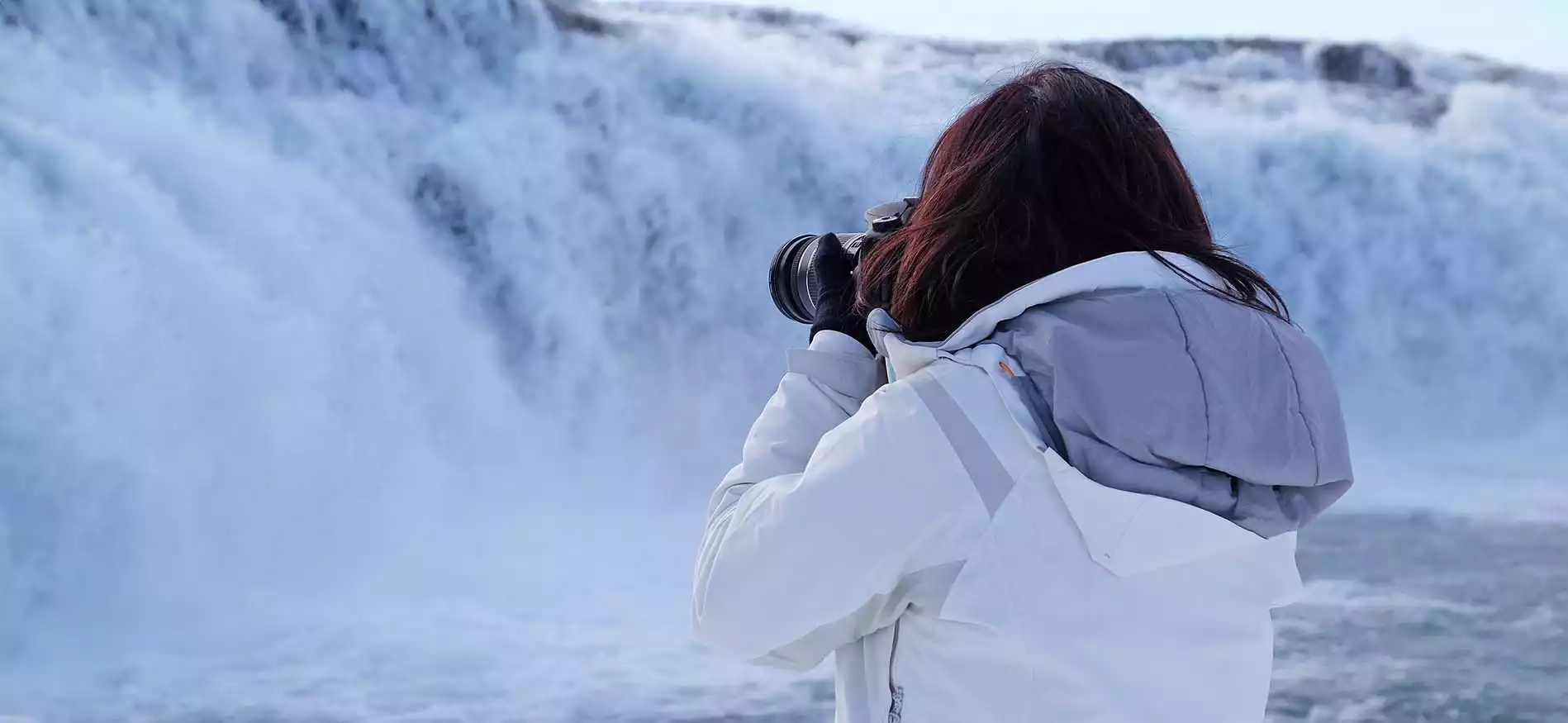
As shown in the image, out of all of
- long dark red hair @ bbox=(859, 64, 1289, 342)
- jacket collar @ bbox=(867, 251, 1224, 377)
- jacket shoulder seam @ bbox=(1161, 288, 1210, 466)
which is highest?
long dark red hair @ bbox=(859, 64, 1289, 342)

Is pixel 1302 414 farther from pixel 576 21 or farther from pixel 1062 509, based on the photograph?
pixel 576 21

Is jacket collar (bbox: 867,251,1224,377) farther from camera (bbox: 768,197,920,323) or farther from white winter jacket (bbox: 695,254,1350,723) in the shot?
camera (bbox: 768,197,920,323)

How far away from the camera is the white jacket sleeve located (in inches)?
30.0

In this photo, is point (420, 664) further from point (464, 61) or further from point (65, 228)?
point (464, 61)

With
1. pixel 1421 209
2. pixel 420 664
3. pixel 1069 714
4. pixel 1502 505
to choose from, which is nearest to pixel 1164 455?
pixel 1069 714

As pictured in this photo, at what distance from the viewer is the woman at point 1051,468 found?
30.0 inches

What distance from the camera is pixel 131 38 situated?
15.0 ft

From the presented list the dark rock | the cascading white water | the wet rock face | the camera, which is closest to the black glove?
the camera

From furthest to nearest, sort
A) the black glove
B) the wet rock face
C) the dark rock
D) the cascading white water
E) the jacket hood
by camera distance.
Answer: the wet rock face, the dark rock, the cascading white water, the black glove, the jacket hood

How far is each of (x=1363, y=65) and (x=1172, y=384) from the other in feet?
25.6

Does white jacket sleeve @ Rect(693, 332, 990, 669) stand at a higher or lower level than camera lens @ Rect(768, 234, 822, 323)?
lower

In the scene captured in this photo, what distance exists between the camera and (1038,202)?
841 millimetres

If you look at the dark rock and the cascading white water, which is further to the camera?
the dark rock

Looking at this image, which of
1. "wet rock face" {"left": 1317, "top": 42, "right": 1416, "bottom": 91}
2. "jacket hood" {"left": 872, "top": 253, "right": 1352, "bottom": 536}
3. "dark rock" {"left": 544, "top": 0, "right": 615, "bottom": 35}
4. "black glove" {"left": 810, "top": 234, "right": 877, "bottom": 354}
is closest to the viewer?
"jacket hood" {"left": 872, "top": 253, "right": 1352, "bottom": 536}
